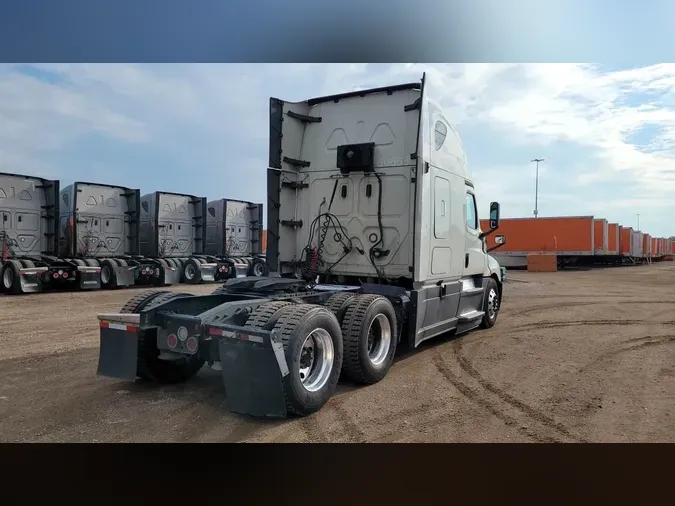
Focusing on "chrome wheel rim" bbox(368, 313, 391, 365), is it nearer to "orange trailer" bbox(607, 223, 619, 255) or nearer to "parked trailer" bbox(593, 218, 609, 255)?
"parked trailer" bbox(593, 218, 609, 255)

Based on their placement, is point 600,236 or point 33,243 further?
point 600,236

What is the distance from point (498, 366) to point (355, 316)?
2498 millimetres

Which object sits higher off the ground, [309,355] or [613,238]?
[613,238]

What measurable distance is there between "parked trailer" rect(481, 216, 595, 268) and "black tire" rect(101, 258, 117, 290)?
74.9ft

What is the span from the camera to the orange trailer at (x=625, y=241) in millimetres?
39656

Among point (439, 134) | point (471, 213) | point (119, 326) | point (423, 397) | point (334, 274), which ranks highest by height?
point (439, 134)

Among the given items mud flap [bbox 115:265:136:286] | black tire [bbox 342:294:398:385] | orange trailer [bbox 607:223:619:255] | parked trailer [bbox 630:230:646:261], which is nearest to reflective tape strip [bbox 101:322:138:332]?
black tire [bbox 342:294:398:385]

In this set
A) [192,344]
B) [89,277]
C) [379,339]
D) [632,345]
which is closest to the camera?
[192,344]

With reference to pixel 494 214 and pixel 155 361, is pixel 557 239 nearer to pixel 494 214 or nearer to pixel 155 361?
pixel 494 214

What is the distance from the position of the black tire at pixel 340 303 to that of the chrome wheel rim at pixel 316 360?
66 centimetres

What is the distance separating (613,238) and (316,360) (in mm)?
38175

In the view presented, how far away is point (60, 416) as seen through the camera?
186 inches

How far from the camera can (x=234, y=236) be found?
22094 millimetres

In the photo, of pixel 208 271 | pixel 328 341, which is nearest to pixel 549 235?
pixel 208 271
